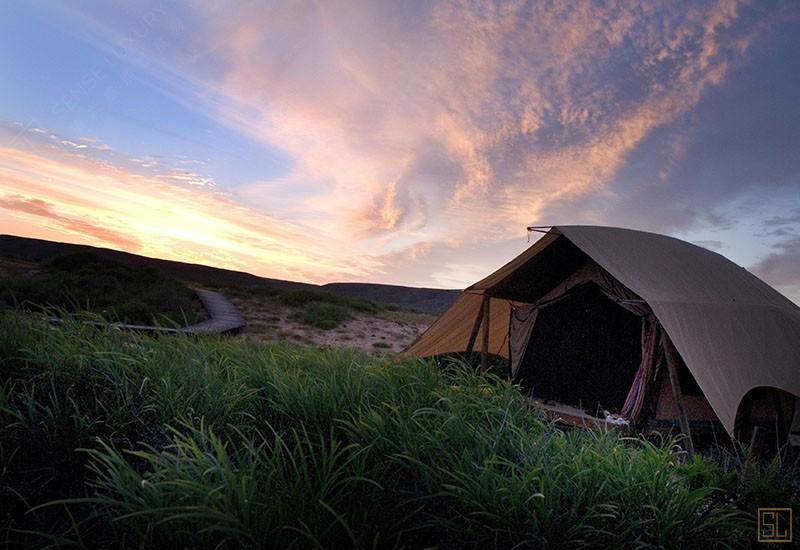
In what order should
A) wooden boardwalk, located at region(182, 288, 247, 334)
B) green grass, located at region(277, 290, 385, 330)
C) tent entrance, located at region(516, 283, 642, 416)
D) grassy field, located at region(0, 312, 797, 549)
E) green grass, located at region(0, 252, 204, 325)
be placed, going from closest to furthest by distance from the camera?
grassy field, located at region(0, 312, 797, 549) < tent entrance, located at region(516, 283, 642, 416) < wooden boardwalk, located at region(182, 288, 247, 334) < green grass, located at region(0, 252, 204, 325) < green grass, located at region(277, 290, 385, 330)

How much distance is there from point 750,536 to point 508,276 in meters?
5.40

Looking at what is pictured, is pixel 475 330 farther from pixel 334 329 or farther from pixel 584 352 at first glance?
pixel 334 329

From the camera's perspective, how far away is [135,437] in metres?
2.74

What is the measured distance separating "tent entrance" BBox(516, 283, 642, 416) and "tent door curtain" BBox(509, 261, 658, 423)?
15 millimetres

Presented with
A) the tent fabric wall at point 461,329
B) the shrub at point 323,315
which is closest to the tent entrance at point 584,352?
the tent fabric wall at point 461,329

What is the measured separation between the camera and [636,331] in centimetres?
785

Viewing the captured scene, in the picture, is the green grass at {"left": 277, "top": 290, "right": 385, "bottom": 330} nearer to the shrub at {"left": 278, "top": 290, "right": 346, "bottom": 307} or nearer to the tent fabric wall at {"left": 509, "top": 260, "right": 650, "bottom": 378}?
the shrub at {"left": 278, "top": 290, "right": 346, "bottom": 307}

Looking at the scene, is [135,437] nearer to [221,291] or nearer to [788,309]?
[788,309]

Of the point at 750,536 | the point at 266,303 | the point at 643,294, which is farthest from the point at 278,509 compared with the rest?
the point at 266,303

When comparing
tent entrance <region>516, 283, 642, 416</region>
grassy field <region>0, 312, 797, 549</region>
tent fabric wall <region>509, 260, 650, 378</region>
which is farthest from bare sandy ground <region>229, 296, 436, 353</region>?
grassy field <region>0, 312, 797, 549</region>

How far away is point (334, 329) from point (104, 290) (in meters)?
6.99

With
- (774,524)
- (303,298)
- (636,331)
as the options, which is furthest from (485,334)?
(303,298)

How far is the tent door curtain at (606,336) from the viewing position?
7.03 meters

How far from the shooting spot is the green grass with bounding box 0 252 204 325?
13.4 meters
